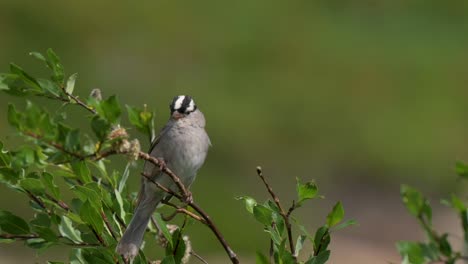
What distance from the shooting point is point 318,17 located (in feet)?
59.3

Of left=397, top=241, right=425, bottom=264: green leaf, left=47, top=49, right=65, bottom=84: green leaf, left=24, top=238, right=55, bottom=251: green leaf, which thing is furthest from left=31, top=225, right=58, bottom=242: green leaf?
left=397, top=241, right=425, bottom=264: green leaf

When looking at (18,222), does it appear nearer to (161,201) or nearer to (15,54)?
(161,201)

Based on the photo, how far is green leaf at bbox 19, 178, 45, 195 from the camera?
2.51 m

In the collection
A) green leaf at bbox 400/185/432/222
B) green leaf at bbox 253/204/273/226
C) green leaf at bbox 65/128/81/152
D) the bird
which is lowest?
the bird

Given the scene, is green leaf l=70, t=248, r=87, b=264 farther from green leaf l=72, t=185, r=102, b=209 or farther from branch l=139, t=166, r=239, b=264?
branch l=139, t=166, r=239, b=264

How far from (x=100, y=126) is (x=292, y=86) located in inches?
518

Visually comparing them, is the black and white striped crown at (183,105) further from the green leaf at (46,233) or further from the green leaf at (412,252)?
the green leaf at (412,252)

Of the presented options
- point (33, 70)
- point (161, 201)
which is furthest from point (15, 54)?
point (161, 201)

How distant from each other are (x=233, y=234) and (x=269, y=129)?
3365 mm

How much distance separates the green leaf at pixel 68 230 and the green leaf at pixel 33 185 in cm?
14

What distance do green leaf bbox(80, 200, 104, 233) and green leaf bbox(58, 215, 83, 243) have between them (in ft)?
0.43

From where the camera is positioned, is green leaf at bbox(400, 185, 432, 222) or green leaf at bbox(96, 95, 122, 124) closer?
green leaf at bbox(96, 95, 122, 124)

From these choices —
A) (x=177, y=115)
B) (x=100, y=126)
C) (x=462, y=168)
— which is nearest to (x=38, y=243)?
(x=100, y=126)

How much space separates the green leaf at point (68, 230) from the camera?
271 cm
